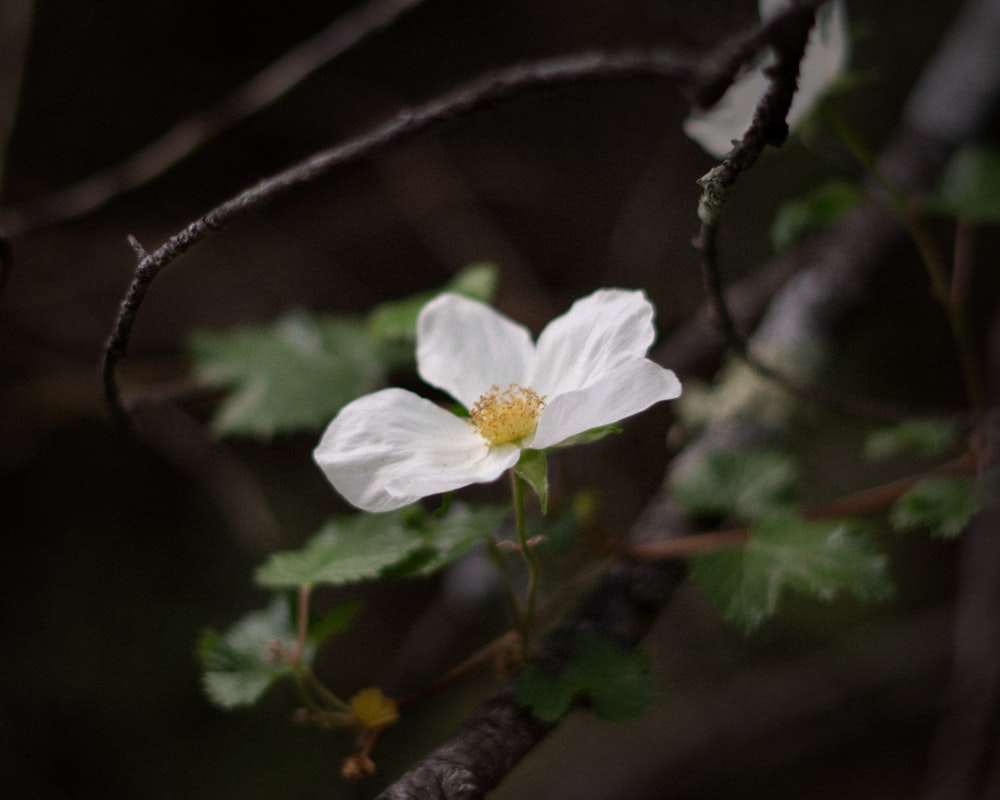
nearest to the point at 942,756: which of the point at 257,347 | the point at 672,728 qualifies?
the point at 672,728

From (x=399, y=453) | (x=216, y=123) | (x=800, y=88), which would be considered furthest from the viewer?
(x=216, y=123)

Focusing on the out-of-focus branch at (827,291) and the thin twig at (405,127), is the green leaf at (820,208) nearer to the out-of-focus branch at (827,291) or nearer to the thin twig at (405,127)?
the out-of-focus branch at (827,291)

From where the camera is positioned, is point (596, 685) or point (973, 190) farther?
point (973, 190)

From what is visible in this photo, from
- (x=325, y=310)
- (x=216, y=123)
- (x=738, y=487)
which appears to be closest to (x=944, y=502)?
(x=738, y=487)

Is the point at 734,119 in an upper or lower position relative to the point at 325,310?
lower

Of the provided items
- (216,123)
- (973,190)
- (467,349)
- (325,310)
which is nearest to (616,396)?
(467,349)

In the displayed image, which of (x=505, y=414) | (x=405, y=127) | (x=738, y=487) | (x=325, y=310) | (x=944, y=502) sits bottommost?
(x=944, y=502)

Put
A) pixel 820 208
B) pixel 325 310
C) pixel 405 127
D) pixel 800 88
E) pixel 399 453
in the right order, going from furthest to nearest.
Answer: pixel 325 310
pixel 820 208
pixel 800 88
pixel 399 453
pixel 405 127

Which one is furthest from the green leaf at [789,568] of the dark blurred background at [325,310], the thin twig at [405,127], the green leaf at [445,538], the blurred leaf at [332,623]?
the dark blurred background at [325,310]

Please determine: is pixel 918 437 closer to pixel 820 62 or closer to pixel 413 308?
pixel 820 62
